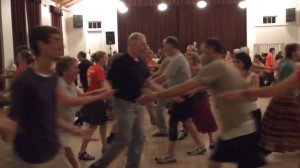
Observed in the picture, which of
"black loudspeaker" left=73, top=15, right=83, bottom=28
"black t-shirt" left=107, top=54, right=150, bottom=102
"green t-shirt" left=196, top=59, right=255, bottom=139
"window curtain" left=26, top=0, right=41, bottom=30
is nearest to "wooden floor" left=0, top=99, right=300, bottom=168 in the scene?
"black t-shirt" left=107, top=54, right=150, bottom=102

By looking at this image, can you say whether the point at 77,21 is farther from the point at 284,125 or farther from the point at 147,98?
the point at 147,98

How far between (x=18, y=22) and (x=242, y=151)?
10.0 m

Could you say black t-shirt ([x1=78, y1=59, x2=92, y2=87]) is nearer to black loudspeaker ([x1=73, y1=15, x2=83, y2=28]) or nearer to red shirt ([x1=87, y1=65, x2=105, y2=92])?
red shirt ([x1=87, y1=65, x2=105, y2=92])

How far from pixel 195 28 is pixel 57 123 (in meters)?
16.3

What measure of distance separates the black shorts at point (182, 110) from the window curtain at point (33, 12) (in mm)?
8455

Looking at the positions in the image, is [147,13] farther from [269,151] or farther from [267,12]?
[269,151]

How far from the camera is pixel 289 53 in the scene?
14.8ft

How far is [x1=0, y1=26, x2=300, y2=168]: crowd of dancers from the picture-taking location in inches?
75.9

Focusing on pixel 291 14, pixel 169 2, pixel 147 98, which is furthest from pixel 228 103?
pixel 169 2

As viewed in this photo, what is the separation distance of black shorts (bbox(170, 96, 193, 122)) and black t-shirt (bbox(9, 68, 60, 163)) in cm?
281

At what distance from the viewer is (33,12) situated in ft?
40.7

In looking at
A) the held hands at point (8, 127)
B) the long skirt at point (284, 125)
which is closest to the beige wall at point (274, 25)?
the long skirt at point (284, 125)

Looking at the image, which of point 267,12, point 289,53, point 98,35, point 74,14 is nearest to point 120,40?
point 98,35

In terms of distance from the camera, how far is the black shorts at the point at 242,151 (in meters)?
2.82
